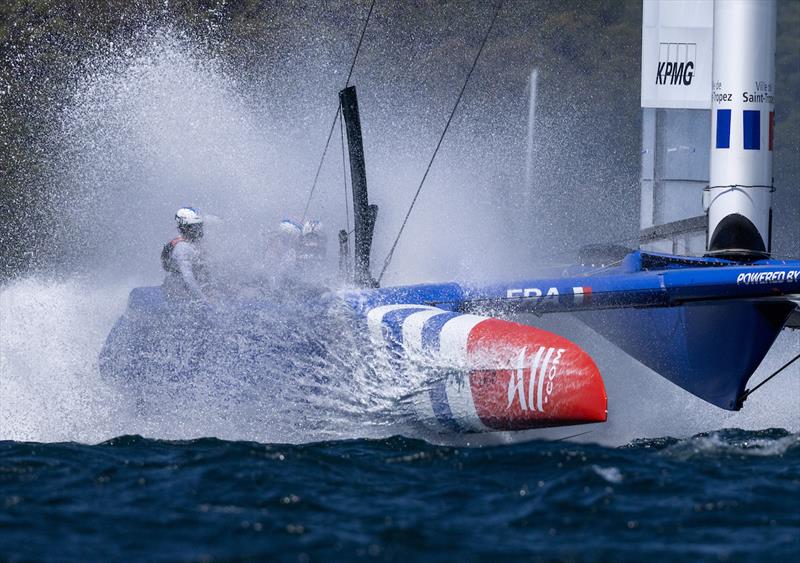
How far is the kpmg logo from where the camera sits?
9117 millimetres

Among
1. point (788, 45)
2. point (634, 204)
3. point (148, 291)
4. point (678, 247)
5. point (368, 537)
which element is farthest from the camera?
point (788, 45)

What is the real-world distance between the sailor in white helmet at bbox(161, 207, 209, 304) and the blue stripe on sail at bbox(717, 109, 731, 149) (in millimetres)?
3229

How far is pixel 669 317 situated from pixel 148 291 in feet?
9.91

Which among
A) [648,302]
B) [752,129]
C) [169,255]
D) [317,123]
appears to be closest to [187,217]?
[169,255]

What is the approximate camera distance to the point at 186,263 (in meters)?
7.72

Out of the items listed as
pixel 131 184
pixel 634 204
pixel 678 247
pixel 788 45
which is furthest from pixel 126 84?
pixel 788 45

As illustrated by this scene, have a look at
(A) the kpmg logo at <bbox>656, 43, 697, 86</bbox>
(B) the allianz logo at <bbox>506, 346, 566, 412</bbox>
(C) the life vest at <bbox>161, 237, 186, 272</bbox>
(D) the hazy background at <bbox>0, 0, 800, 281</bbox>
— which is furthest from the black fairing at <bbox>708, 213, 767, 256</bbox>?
(C) the life vest at <bbox>161, 237, 186, 272</bbox>

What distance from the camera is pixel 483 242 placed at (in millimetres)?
→ 11891

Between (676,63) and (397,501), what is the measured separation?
17.2 ft

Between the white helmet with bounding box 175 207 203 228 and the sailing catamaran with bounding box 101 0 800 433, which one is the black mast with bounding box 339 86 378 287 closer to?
the sailing catamaran with bounding box 101 0 800 433

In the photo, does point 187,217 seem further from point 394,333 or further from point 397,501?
point 397,501

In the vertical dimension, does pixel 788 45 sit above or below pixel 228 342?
above

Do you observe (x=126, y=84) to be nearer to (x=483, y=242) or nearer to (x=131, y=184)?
(x=131, y=184)

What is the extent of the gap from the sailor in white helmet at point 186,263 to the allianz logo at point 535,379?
2.25 meters
